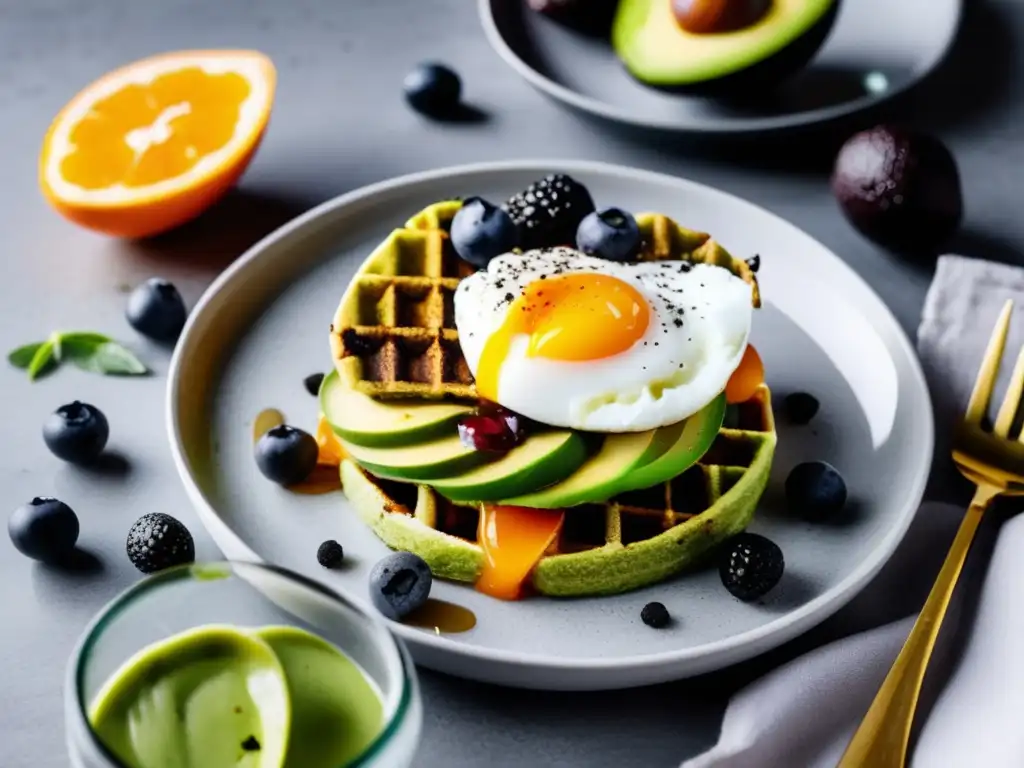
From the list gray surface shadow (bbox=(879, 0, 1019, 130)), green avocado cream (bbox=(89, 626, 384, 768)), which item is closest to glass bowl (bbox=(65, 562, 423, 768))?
green avocado cream (bbox=(89, 626, 384, 768))

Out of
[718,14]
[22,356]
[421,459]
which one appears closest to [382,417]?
[421,459]

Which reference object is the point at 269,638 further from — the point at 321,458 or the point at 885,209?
the point at 885,209

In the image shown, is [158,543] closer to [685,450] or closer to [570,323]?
[570,323]

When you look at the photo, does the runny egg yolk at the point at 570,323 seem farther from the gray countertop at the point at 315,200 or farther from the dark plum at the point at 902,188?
the dark plum at the point at 902,188

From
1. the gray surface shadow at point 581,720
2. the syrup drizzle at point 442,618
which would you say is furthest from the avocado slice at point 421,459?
the gray surface shadow at point 581,720

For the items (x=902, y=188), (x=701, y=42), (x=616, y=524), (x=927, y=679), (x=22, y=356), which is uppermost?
(x=701, y=42)

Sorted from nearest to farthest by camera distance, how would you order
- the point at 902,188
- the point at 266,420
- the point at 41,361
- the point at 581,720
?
the point at 581,720 < the point at 266,420 < the point at 41,361 < the point at 902,188
